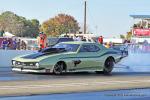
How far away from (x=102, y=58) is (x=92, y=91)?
6.95 meters

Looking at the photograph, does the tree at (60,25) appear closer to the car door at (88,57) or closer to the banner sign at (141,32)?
the banner sign at (141,32)

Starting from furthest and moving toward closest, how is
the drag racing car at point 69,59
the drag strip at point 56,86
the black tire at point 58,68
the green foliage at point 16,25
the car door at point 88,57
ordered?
the green foliage at point 16,25 < the car door at point 88,57 < the black tire at point 58,68 < the drag racing car at point 69,59 < the drag strip at point 56,86

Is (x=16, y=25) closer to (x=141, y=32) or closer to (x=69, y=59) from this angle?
(x=141, y=32)

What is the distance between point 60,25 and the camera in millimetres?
112875

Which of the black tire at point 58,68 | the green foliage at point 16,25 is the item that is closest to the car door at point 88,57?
the black tire at point 58,68

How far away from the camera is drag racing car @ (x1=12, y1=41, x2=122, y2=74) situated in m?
17.5

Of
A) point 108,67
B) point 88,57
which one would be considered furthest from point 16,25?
point 88,57

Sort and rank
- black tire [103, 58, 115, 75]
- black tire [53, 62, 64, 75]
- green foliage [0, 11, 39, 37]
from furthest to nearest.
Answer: green foliage [0, 11, 39, 37] → black tire [103, 58, 115, 75] → black tire [53, 62, 64, 75]

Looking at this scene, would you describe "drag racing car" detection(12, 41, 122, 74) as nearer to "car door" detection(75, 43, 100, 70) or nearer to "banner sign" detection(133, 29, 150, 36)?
"car door" detection(75, 43, 100, 70)

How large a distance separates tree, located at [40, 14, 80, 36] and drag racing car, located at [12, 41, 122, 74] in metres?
87.4

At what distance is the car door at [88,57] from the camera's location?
61.3 ft

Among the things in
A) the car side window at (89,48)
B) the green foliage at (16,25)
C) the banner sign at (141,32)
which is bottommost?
the car side window at (89,48)

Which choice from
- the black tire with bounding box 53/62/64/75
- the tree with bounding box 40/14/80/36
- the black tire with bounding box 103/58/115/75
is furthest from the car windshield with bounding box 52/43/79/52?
the tree with bounding box 40/14/80/36

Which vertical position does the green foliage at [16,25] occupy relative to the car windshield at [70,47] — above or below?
above
